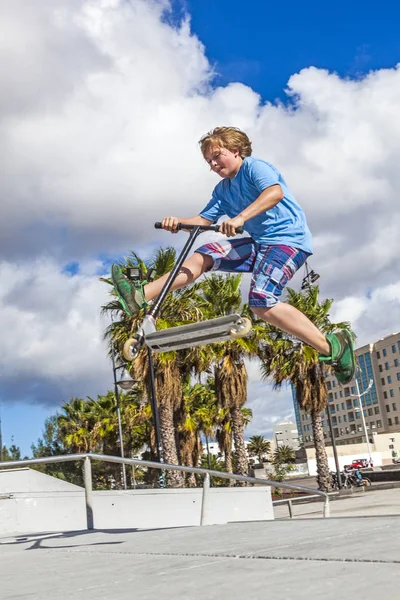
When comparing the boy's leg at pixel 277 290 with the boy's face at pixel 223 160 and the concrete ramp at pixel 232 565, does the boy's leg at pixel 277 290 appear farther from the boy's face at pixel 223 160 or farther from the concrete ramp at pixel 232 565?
the concrete ramp at pixel 232 565

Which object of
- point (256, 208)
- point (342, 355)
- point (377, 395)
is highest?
point (377, 395)

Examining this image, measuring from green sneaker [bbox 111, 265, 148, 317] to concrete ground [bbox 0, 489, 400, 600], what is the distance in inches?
69.0

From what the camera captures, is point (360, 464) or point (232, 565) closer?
point (232, 565)

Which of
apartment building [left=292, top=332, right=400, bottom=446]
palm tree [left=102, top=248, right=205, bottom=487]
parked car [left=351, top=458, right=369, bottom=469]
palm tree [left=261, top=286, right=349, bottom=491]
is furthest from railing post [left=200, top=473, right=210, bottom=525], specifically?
apartment building [left=292, top=332, right=400, bottom=446]

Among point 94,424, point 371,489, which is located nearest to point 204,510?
point 371,489

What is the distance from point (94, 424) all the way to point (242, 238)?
137ft

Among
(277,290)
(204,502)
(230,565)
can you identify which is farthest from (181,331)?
(204,502)

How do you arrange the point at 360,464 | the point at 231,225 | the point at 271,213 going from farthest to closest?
1. the point at 360,464
2. the point at 271,213
3. the point at 231,225

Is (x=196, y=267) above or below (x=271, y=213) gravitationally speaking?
below

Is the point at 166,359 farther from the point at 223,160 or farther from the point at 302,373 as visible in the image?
the point at 223,160

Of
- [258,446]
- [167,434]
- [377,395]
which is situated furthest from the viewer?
[377,395]

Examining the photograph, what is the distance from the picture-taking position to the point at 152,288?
5.36 m

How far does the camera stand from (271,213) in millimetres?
5090

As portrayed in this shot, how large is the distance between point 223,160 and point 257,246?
2.39ft
